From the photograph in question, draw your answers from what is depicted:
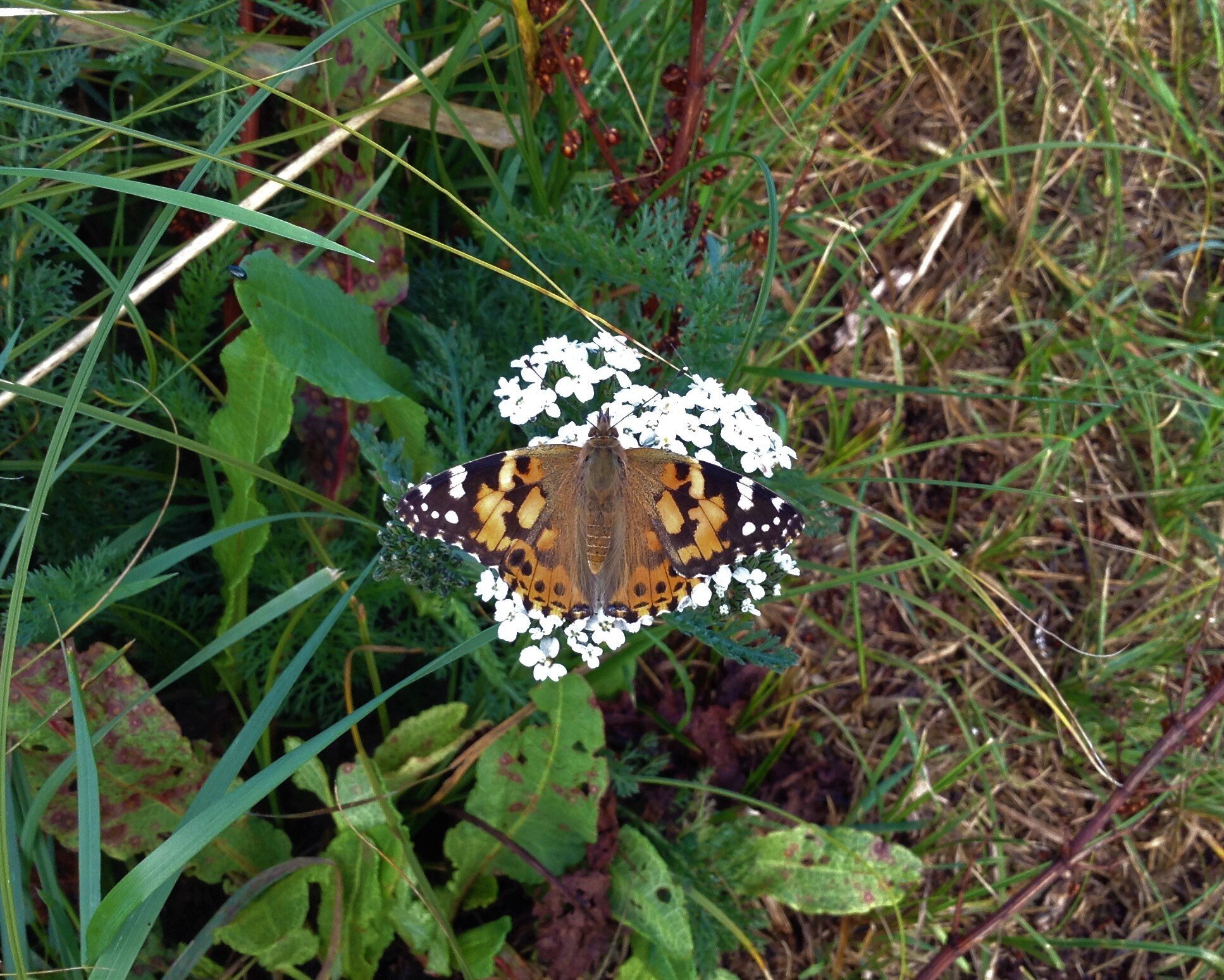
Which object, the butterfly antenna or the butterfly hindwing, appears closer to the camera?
the butterfly hindwing

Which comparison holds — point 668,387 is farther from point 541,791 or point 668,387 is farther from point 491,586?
point 541,791

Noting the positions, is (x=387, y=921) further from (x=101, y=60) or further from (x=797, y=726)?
(x=101, y=60)

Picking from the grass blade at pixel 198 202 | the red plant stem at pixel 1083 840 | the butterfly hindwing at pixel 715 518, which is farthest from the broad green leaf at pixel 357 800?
the red plant stem at pixel 1083 840

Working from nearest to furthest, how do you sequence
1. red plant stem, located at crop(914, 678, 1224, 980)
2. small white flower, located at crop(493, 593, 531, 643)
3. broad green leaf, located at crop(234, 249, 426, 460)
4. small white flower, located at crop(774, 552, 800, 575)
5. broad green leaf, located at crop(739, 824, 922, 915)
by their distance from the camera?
small white flower, located at crop(493, 593, 531, 643) < small white flower, located at crop(774, 552, 800, 575) < broad green leaf, located at crop(234, 249, 426, 460) < red plant stem, located at crop(914, 678, 1224, 980) < broad green leaf, located at crop(739, 824, 922, 915)

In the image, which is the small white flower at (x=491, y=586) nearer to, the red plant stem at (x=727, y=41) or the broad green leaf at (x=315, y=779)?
the broad green leaf at (x=315, y=779)

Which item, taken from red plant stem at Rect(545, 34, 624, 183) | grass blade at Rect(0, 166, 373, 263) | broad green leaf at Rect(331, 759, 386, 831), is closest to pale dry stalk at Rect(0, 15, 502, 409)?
red plant stem at Rect(545, 34, 624, 183)

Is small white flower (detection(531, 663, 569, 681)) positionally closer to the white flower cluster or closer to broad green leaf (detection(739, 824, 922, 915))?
the white flower cluster

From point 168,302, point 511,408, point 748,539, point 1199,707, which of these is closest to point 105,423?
point 168,302
